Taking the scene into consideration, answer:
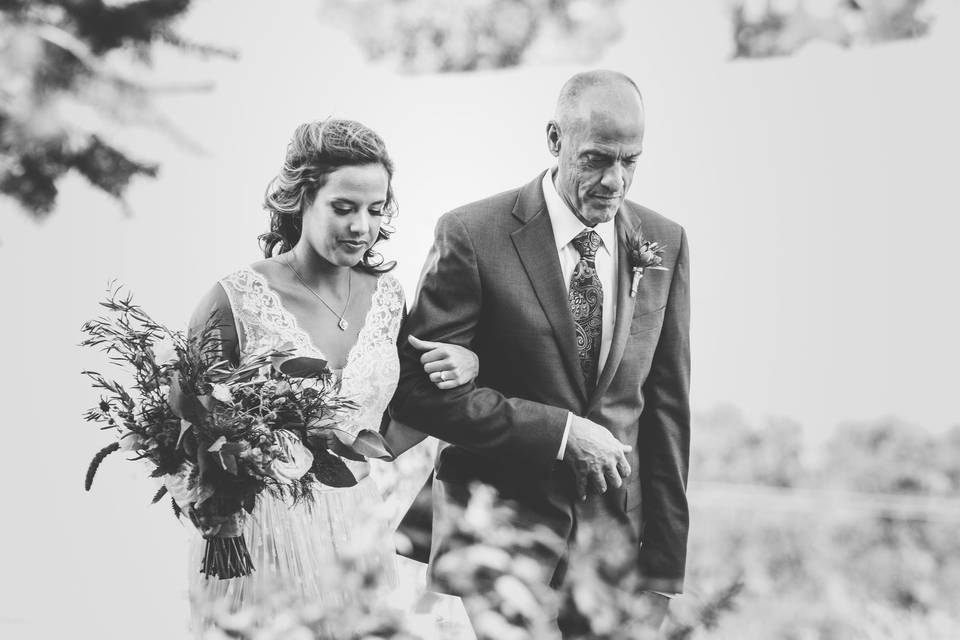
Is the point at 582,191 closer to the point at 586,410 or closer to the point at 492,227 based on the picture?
the point at 492,227

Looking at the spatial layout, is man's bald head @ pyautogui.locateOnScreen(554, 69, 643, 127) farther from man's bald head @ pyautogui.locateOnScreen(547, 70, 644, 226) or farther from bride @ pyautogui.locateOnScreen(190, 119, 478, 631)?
bride @ pyautogui.locateOnScreen(190, 119, 478, 631)

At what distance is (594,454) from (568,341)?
281mm

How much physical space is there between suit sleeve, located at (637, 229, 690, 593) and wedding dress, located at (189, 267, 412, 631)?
69 cm

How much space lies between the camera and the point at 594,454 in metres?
2.51

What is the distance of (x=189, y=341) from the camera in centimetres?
216

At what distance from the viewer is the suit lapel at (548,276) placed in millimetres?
2553

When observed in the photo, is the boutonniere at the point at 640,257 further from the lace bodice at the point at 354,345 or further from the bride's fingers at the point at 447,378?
the lace bodice at the point at 354,345

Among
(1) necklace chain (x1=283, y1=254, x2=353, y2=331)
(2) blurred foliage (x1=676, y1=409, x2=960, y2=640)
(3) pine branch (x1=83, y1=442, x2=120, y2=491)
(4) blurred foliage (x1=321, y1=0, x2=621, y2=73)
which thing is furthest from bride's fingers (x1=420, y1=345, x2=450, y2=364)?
(4) blurred foliage (x1=321, y1=0, x2=621, y2=73)

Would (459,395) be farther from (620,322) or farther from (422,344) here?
(620,322)

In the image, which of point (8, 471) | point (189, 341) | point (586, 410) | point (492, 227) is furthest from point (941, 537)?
point (8, 471)

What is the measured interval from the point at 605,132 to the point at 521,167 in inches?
138

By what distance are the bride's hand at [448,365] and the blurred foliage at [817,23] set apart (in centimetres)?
410

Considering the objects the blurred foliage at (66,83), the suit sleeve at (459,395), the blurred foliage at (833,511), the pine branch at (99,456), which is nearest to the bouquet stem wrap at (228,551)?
the pine branch at (99,456)

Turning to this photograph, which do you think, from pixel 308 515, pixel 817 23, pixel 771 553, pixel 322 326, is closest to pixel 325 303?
pixel 322 326
